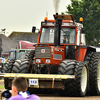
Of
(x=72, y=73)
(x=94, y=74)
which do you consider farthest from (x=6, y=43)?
(x=72, y=73)

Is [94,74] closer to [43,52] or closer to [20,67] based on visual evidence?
[43,52]

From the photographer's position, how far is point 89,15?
40375 mm

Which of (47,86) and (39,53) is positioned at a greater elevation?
(39,53)

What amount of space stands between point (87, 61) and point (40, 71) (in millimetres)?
2105

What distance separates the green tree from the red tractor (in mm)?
25224

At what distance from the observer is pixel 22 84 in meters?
4.72

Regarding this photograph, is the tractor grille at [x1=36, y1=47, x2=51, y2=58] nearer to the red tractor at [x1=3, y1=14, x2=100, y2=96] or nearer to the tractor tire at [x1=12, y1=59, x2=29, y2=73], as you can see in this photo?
the red tractor at [x1=3, y1=14, x2=100, y2=96]

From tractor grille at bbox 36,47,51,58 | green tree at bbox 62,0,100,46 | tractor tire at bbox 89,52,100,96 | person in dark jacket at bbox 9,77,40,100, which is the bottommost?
tractor tire at bbox 89,52,100,96

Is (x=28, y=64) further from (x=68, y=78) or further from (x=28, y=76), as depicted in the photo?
(x=68, y=78)

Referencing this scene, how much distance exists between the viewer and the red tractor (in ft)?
40.9

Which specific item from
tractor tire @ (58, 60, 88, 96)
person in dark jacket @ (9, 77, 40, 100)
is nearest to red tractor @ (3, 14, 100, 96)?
tractor tire @ (58, 60, 88, 96)

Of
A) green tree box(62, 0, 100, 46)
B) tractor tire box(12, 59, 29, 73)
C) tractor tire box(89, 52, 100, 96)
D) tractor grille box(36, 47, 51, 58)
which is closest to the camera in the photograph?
tractor tire box(12, 59, 29, 73)

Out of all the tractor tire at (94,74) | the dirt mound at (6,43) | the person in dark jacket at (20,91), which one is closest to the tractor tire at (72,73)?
the tractor tire at (94,74)

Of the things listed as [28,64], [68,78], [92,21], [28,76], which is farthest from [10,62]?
[92,21]
